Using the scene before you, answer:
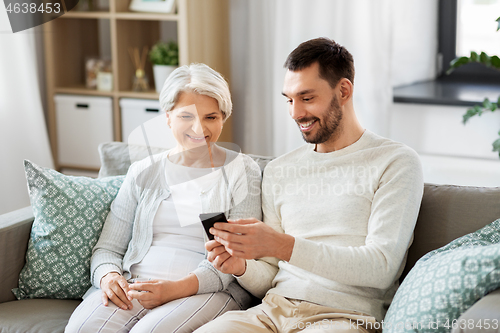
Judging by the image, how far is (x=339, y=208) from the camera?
146 cm

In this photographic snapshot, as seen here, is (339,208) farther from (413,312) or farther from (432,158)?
(432,158)

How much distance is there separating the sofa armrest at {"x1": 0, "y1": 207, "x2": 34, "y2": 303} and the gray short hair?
1.89ft

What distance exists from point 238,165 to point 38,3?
7.76ft

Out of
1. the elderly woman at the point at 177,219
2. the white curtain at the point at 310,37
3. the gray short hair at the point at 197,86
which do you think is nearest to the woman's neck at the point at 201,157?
the elderly woman at the point at 177,219

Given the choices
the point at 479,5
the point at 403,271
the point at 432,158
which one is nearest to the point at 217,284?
the point at 403,271

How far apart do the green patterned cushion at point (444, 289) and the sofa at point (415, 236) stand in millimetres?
250

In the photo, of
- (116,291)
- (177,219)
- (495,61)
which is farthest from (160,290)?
(495,61)

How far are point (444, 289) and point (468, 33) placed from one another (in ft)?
7.89

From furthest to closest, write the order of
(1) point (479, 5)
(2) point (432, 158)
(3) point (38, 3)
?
(3) point (38, 3) → (1) point (479, 5) → (2) point (432, 158)

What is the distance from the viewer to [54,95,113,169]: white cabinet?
3.28 meters

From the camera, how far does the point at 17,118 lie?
3.08 metres

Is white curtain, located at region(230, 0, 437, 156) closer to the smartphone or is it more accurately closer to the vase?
the vase

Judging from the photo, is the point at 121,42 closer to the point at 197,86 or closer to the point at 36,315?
the point at 197,86
